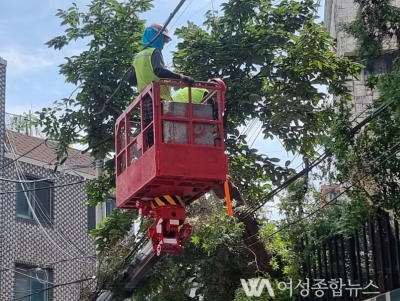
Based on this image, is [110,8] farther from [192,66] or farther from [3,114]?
[3,114]

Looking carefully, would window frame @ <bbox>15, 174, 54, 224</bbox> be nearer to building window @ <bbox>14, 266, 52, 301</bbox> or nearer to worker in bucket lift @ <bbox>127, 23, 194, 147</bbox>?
building window @ <bbox>14, 266, 52, 301</bbox>

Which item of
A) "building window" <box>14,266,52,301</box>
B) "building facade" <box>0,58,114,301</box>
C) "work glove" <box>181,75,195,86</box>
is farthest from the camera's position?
"building window" <box>14,266,52,301</box>

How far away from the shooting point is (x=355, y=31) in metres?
12.5

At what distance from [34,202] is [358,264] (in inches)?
501

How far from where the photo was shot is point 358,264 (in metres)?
12.8

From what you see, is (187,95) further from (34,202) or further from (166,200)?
(34,202)

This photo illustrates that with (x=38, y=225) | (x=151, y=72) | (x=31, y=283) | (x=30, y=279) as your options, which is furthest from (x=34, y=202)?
(x=151, y=72)

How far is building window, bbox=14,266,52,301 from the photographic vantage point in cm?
2191

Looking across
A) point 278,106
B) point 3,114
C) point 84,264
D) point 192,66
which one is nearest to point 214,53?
point 192,66

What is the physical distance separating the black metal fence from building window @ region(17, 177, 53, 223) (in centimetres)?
1059

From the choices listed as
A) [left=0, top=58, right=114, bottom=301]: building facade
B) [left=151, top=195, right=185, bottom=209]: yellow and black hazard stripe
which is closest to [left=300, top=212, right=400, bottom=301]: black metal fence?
[left=151, top=195, right=185, bottom=209]: yellow and black hazard stripe

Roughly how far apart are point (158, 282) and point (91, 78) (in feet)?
15.6

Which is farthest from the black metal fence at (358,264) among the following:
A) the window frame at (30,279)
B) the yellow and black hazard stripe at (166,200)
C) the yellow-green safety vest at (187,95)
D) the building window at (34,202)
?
the building window at (34,202)

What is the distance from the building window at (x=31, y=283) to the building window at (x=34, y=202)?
5.11ft
